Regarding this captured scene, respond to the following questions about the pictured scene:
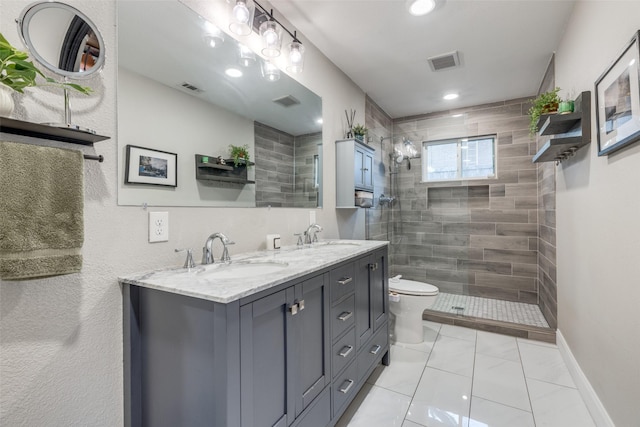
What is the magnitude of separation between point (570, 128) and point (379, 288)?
1559 mm

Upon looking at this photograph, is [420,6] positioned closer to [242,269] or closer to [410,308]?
[242,269]

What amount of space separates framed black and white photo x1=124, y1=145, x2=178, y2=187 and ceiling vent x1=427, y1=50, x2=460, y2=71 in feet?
7.65

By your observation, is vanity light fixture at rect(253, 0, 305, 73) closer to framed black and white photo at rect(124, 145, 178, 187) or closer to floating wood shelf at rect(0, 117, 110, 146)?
framed black and white photo at rect(124, 145, 178, 187)

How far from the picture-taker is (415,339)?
245 cm

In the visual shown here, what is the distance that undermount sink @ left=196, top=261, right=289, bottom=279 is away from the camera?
1285 millimetres

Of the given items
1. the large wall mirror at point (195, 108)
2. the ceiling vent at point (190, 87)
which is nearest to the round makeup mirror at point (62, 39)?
the large wall mirror at point (195, 108)

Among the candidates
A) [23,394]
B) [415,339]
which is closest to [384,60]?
[415,339]

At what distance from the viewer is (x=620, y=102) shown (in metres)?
1.26

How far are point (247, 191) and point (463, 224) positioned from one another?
2.86 m

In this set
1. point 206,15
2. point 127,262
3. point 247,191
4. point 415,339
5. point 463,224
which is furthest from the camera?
point 463,224

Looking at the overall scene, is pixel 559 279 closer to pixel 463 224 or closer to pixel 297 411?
pixel 463 224

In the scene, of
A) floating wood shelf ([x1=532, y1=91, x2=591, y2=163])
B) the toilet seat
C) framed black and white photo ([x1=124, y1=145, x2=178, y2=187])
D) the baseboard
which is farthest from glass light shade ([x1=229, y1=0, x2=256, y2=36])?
the baseboard

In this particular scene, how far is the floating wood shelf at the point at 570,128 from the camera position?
167 cm

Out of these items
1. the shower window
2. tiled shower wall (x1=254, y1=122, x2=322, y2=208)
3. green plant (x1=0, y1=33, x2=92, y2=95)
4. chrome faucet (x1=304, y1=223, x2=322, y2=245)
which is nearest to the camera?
green plant (x1=0, y1=33, x2=92, y2=95)
